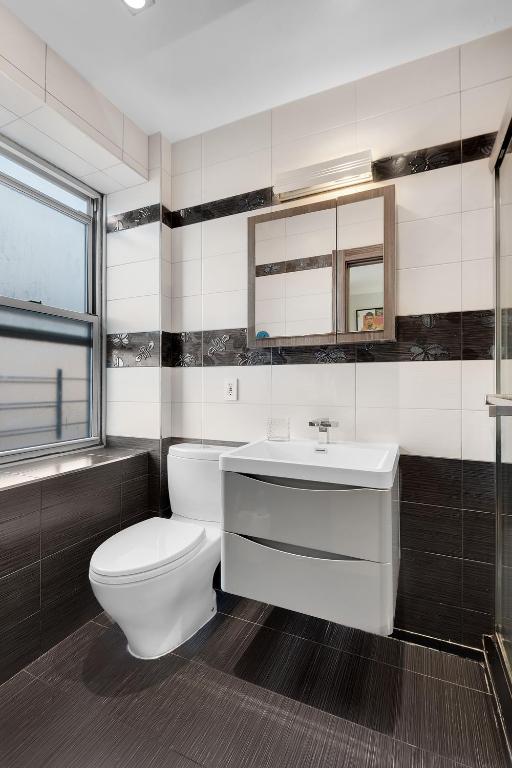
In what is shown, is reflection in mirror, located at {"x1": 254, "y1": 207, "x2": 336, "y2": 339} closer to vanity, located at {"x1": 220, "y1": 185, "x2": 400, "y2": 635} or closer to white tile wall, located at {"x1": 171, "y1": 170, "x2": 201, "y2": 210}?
vanity, located at {"x1": 220, "y1": 185, "x2": 400, "y2": 635}

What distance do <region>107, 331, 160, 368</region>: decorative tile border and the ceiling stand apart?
120cm

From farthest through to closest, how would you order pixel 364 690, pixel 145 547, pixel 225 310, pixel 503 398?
1. pixel 225 310
2. pixel 145 547
3. pixel 364 690
4. pixel 503 398

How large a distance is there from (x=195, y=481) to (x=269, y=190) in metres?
1.54

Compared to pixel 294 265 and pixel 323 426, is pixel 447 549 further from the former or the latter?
pixel 294 265

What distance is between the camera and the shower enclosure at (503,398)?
138 cm

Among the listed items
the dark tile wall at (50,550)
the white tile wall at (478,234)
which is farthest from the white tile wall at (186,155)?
the dark tile wall at (50,550)

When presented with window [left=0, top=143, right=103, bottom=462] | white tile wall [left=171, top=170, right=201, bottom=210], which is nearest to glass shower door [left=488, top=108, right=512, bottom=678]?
white tile wall [left=171, top=170, right=201, bottom=210]

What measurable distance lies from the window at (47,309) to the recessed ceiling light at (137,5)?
877mm

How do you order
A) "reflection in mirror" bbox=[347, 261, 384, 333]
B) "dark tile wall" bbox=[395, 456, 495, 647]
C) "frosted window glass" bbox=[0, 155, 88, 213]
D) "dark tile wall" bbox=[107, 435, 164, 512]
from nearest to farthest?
"dark tile wall" bbox=[395, 456, 495, 647], "reflection in mirror" bbox=[347, 261, 384, 333], "frosted window glass" bbox=[0, 155, 88, 213], "dark tile wall" bbox=[107, 435, 164, 512]

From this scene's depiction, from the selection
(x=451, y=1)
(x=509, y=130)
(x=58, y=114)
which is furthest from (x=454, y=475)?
(x=58, y=114)

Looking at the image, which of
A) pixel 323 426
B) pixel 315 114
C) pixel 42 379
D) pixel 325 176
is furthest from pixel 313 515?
pixel 315 114

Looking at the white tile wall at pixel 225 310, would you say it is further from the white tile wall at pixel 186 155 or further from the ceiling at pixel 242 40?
the ceiling at pixel 242 40

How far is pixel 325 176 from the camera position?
1.83m

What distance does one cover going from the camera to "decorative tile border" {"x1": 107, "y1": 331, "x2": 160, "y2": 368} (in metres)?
2.21
